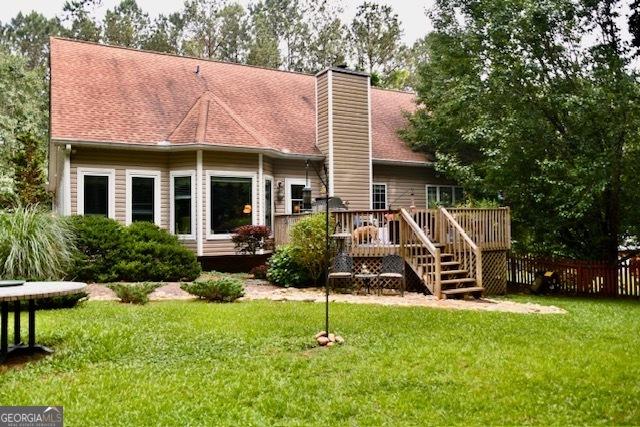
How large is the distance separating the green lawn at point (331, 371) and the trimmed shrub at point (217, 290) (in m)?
1.40

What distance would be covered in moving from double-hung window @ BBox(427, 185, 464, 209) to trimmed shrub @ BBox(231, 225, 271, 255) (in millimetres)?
7832

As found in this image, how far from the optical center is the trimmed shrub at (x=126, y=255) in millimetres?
11547

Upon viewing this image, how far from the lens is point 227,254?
14820mm

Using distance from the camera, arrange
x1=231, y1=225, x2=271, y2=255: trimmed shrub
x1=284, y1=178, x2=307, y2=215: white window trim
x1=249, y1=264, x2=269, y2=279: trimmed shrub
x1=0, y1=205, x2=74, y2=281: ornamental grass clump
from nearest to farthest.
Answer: x1=0, y1=205, x2=74, y2=281: ornamental grass clump < x1=249, y1=264, x2=269, y2=279: trimmed shrub < x1=231, y1=225, x2=271, y2=255: trimmed shrub < x1=284, y1=178, x2=307, y2=215: white window trim

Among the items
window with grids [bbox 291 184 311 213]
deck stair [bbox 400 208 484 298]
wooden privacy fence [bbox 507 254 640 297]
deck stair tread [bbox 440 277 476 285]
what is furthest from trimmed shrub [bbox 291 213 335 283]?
wooden privacy fence [bbox 507 254 640 297]

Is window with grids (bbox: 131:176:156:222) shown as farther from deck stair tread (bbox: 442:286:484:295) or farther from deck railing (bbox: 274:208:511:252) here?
deck stair tread (bbox: 442:286:484:295)

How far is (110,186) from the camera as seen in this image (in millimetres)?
14289

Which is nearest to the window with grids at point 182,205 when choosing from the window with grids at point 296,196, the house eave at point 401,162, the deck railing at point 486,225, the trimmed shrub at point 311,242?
the window with grids at point 296,196

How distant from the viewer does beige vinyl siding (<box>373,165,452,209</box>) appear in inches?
750

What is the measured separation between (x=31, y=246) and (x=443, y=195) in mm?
14564

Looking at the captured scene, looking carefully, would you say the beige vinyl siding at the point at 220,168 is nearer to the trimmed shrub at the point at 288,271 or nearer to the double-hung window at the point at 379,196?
the trimmed shrub at the point at 288,271

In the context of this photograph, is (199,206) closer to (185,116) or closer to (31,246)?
(185,116)

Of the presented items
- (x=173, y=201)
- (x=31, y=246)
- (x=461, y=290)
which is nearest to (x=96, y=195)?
(x=173, y=201)

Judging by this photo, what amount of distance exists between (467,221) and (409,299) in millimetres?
2926
